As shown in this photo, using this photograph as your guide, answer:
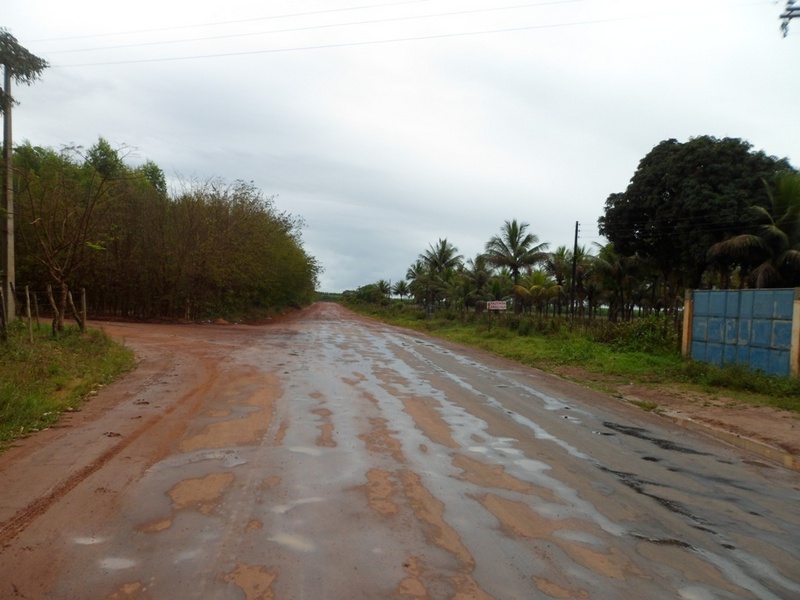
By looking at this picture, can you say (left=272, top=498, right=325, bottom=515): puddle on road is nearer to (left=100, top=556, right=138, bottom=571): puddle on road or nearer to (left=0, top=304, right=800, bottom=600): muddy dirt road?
(left=0, top=304, right=800, bottom=600): muddy dirt road

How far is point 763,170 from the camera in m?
26.8

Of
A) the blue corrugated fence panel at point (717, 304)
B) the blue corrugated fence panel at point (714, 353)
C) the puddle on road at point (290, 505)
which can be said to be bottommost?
the puddle on road at point (290, 505)

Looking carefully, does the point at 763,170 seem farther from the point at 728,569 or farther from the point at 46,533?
the point at 46,533

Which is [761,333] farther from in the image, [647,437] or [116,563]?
[116,563]

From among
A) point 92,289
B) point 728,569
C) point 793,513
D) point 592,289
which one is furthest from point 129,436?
point 592,289

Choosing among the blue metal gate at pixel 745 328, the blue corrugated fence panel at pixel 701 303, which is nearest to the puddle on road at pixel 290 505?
the blue metal gate at pixel 745 328

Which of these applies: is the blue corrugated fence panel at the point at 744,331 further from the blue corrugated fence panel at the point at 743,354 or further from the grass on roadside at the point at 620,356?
the grass on roadside at the point at 620,356

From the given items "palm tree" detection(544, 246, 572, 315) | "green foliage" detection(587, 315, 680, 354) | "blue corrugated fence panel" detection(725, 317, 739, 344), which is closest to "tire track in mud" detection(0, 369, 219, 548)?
"blue corrugated fence panel" detection(725, 317, 739, 344)

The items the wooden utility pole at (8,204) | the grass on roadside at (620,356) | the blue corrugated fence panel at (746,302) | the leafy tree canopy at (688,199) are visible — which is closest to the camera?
the grass on roadside at (620,356)

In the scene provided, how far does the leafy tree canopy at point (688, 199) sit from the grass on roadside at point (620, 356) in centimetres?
640

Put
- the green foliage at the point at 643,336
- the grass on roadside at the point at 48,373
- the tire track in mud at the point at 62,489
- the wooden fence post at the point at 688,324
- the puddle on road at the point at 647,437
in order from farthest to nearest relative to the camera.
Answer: the green foliage at the point at 643,336 < the wooden fence post at the point at 688,324 < the puddle on road at the point at 647,437 < the grass on roadside at the point at 48,373 < the tire track in mud at the point at 62,489

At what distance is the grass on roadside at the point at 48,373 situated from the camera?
843 centimetres

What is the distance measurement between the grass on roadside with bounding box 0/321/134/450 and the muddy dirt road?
44cm

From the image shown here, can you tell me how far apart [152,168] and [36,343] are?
45.5m
